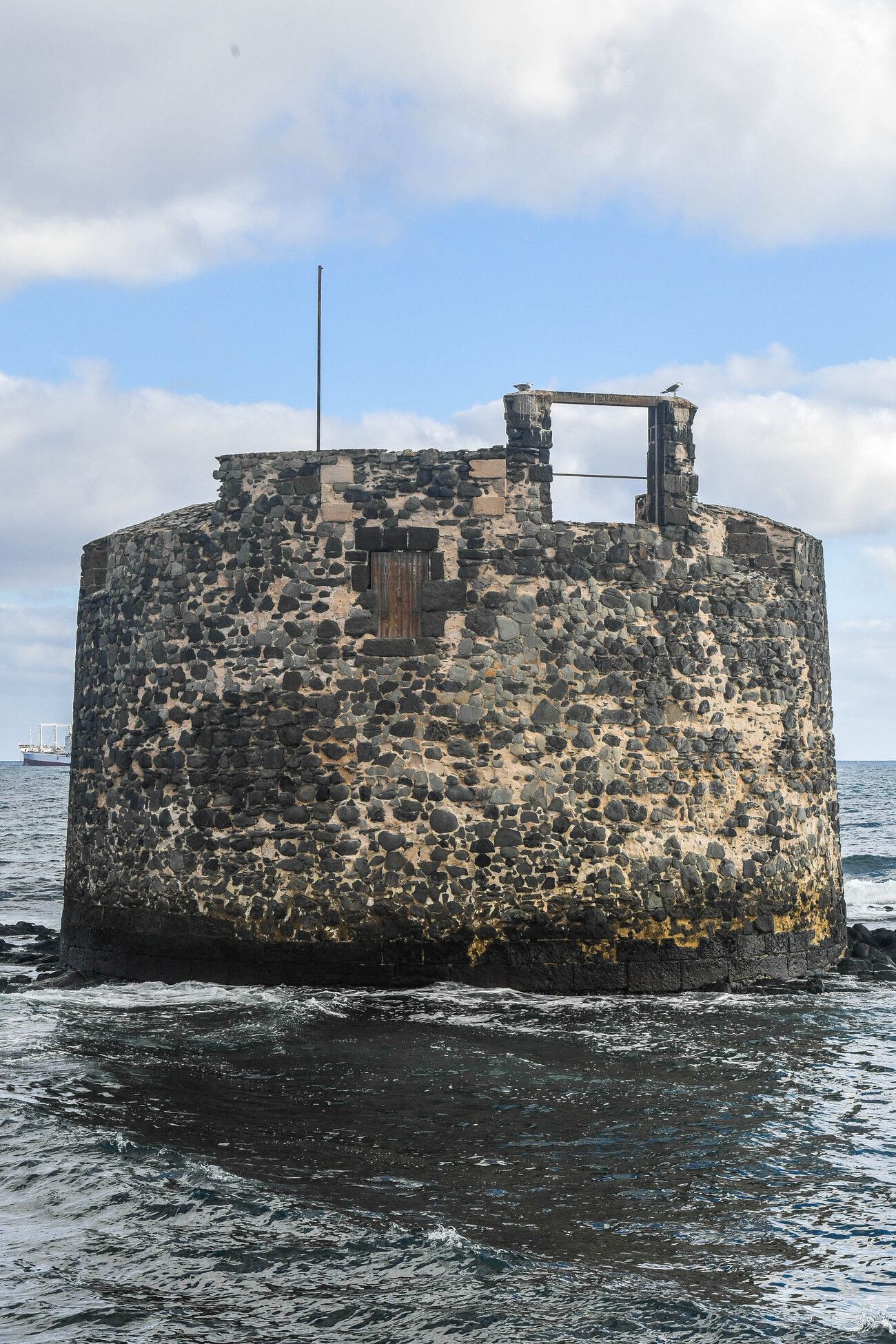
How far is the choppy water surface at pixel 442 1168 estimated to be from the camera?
20.8 feet

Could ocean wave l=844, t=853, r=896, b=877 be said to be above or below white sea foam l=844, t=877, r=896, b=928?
above

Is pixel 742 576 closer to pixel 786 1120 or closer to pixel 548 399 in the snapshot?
pixel 548 399

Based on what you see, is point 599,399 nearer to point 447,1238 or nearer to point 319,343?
point 319,343

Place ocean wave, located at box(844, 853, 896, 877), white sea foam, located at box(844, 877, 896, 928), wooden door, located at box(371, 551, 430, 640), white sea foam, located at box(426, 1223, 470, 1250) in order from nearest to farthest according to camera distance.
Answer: white sea foam, located at box(426, 1223, 470, 1250) → wooden door, located at box(371, 551, 430, 640) → white sea foam, located at box(844, 877, 896, 928) → ocean wave, located at box(844, 853, 896, 877)

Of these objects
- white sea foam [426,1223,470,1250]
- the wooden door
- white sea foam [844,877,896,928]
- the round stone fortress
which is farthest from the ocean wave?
white sea foam [426,1223,470,1250]

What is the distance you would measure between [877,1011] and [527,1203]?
6929 mm

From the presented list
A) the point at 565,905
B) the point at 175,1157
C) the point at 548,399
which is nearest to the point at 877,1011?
the point at 565,905

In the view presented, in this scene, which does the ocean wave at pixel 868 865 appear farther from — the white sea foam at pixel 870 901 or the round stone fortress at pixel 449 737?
the round stone fortress at pixel 449 737

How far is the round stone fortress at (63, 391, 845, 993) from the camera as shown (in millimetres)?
13406

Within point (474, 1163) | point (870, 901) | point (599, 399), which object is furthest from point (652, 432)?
point (870, 901)

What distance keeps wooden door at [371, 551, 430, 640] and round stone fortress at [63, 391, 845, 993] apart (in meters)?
0.02

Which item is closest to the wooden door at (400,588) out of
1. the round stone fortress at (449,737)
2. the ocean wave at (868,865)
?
the round stone fortress at (449,737)

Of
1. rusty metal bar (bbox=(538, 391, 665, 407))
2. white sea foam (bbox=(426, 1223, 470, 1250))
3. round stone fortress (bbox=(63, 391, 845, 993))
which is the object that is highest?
rusty metal bar (bbox=(538, 391, 665, 407))

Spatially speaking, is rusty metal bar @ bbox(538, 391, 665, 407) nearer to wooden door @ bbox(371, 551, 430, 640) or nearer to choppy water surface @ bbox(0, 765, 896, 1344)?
wooden door @ bbox(371, 551, 430, 640)
